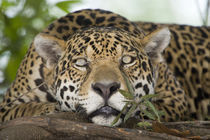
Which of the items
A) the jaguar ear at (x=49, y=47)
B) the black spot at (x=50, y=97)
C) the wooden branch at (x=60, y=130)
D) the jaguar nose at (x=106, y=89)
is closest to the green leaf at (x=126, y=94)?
the jaguar nose at (x=106, y=89)

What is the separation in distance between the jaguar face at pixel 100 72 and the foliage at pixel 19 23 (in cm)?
157

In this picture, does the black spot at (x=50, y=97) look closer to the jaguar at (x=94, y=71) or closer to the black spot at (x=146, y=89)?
the jaguar at (x=94, y=71)

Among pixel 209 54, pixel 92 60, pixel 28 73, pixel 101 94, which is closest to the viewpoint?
pixel 101 94

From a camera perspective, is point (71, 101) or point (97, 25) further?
point (97, 25)

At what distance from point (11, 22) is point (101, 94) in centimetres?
367

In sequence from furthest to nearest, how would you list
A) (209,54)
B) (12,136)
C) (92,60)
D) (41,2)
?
1. (209,54)
2. (41,2)
3. (92,60)
4. (12,136)

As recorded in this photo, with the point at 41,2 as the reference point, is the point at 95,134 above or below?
below

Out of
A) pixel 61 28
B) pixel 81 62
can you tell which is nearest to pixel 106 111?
pixel 81 62

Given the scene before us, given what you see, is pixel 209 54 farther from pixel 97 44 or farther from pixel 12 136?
pixel 12 136

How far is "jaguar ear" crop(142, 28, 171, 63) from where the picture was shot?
6.29 m

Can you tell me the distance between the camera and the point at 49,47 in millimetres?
6176

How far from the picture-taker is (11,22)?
7895mm

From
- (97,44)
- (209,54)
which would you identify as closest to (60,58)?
(97,44)

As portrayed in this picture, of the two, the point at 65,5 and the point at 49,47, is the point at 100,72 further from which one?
the point at 65,5
